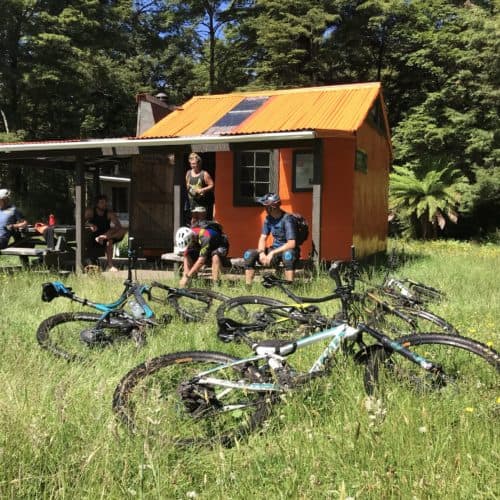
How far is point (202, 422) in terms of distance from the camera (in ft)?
9.82

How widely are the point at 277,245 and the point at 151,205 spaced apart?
5.01m

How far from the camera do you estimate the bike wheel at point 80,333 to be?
4.46 metres

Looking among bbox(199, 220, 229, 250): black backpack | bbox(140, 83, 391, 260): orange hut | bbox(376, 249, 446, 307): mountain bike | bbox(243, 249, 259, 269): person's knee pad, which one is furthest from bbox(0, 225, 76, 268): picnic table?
bbox(376, 249, 446, 307): mountain bike

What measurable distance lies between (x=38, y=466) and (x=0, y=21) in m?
23.1

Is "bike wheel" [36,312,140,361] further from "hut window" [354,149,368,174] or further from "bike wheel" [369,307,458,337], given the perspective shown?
"hut window" [354,149,368,174]

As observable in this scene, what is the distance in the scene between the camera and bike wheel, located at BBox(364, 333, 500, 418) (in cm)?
303

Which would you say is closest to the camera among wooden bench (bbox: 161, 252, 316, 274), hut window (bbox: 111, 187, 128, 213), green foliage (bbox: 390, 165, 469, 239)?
wooden bench (bbox: 161, 252, 316, 274)

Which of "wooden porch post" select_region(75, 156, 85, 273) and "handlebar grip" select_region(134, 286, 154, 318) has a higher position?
"wooden porch post" select_region(75, 156, 85, 273)

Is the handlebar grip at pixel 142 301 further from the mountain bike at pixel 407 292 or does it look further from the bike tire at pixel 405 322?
the mountain bike at pixel 407 292

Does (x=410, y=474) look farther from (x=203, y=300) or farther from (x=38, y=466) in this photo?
(x=203, y=300)

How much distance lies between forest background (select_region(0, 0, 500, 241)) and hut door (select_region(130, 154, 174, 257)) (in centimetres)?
958

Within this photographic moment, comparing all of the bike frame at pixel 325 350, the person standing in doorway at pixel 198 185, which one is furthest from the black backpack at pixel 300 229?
the bike frame at pixel 325 350

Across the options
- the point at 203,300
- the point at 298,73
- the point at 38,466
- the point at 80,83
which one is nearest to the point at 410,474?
the point at 38,466

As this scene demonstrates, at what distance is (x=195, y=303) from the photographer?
18.5 feet
